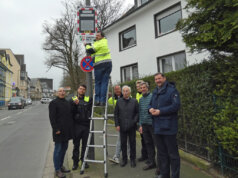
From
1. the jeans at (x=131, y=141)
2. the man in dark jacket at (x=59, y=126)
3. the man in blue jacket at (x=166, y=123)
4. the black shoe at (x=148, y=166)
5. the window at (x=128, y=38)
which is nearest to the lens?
the man in blue jacket at (x=166, y=123)

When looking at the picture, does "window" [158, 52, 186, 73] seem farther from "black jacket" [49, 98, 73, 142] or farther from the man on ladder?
"black jacket" [49, 98, 73, 142]

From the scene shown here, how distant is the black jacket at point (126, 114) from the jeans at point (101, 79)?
493 millimetres

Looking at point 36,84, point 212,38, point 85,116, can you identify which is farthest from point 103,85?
point 36,84

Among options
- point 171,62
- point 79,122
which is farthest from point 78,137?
point 171,62

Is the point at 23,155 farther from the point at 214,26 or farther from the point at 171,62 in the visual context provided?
the point at 171,62

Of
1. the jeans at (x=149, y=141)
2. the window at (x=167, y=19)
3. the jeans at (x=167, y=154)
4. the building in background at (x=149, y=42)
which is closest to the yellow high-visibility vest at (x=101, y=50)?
the jeans at (x=149, y=141)

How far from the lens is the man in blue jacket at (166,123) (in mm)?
3213

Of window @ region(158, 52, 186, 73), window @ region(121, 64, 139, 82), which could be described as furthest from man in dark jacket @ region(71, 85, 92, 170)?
window @ region(121, 64, 139, 82)

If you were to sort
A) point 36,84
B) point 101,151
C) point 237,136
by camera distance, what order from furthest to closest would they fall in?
point 36,84
point 101,151
point 237,136

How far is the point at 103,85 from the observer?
4.64 metres

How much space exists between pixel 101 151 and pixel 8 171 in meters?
2.40

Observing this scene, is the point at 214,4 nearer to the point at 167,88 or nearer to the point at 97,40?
the point at 167,88

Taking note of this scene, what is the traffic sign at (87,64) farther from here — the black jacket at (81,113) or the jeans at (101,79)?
the black jacket at (81,113)

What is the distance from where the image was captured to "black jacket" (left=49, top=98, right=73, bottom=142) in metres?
3.91
